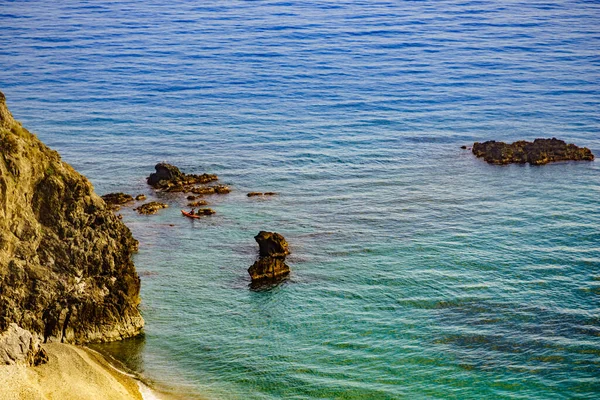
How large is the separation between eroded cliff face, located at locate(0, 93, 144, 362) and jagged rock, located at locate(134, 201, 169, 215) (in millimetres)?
22264

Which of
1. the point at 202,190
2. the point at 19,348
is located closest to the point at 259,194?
the point at 202,190

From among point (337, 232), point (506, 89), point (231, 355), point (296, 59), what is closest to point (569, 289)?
point (337, 232)

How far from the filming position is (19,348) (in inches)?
1553

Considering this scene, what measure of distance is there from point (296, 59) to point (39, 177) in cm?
9753

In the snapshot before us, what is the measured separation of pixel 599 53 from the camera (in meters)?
135

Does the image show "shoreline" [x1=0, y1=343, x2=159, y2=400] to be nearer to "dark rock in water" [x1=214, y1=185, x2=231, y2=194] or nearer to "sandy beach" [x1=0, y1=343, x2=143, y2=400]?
"sandy beach" [x1=0, y1=343, x2=143, y2=400]

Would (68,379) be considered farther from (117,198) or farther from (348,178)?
(348,178)

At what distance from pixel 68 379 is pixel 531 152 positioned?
59.3 meters

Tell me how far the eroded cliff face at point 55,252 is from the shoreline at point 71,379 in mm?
1823

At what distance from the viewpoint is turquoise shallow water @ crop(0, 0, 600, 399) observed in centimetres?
4625

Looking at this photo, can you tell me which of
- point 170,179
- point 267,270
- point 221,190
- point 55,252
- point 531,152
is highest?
point 531,152

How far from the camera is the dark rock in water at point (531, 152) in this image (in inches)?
3344

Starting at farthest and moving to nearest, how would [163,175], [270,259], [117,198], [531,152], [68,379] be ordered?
[531,152] < [163,175] < [117,198] < [270,259] < [68,379]

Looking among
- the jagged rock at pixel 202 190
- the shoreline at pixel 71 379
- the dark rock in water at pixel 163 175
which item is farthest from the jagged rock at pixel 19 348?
the dark rock in water at pixel 163 175
